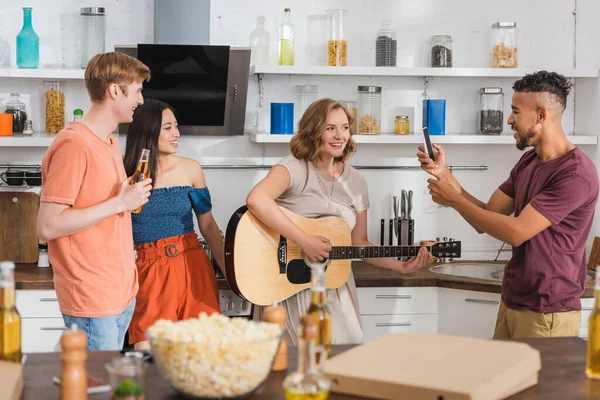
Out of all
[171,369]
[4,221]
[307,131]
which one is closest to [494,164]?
[307,131]

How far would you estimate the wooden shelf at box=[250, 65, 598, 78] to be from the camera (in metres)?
4.32

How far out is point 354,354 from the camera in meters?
1.95

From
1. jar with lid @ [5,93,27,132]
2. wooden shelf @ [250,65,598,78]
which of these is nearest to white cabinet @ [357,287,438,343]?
wooden shelf @ [250,65,598,78]

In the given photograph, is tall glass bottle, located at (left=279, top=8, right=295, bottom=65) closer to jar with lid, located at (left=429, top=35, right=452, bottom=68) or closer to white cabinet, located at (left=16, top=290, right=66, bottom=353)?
jar with lid, located at (left=429, top=35, right=452, bottom=68)

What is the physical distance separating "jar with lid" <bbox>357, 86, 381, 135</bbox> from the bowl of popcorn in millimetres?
2773

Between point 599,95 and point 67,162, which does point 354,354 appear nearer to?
point 67,162

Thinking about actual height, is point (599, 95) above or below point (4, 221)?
above

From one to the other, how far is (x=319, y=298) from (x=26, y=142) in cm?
283

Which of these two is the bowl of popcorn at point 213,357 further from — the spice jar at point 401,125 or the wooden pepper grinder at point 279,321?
the spice jar at point 401,125

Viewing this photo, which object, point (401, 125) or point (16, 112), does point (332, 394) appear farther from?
point (16, 112)

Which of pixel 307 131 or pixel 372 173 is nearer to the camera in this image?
pixel 307 131

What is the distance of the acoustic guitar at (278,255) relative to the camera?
3588mm

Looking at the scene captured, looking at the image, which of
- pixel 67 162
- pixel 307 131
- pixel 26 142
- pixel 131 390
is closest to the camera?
pixel 131 390

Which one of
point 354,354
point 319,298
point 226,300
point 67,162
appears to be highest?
point 67,162
